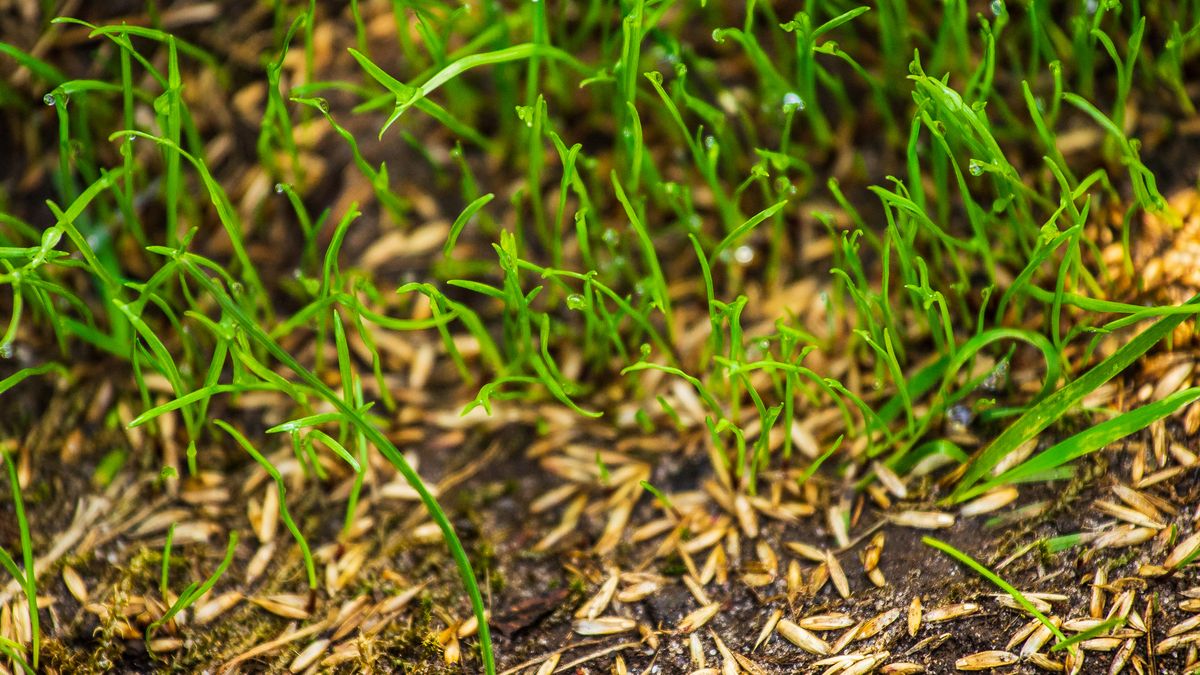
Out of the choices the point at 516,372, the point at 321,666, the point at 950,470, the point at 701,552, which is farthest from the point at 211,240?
the point at 950,470

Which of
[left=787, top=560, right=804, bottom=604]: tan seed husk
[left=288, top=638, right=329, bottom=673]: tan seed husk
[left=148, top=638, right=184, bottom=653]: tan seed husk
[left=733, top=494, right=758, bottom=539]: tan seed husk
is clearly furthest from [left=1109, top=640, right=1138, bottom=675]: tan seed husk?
[left=148, top=638, right=184, bottom=653]: tan seed husk

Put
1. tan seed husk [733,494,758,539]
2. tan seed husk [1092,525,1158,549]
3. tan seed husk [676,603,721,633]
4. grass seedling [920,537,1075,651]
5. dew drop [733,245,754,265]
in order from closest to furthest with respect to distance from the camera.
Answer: grass seedling [920,537,1075,651]
tan seed husk [1092,525,1158,549]
tan seed husk [676,603,721,633]
tan seed husk [733,494,758,539]
dew drop [733,245,754,265]

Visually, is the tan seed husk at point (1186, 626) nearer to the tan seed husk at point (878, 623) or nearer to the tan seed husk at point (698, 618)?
the tan seed husk at point (878, 623)

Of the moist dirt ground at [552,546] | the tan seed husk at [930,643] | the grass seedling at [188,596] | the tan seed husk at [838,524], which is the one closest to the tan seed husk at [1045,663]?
the moist dirt ground at [552,546]

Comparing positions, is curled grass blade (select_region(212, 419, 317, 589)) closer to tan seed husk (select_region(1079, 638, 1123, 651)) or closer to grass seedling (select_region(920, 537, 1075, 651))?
grass seedling (select_region(920, 537, 1075, 651))

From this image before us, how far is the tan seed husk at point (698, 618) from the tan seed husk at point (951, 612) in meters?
0.34

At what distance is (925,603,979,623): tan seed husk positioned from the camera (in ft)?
4.77

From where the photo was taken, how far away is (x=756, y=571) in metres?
1.61

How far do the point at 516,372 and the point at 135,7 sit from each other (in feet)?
3.91

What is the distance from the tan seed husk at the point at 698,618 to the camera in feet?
5.10

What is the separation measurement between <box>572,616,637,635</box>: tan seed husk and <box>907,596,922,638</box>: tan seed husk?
438 millimetres

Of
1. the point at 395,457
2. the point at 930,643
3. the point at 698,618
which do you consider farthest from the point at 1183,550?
the point at 395,457

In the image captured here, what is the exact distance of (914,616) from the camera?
1473 mm

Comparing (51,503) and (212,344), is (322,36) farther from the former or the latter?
(51,503)
